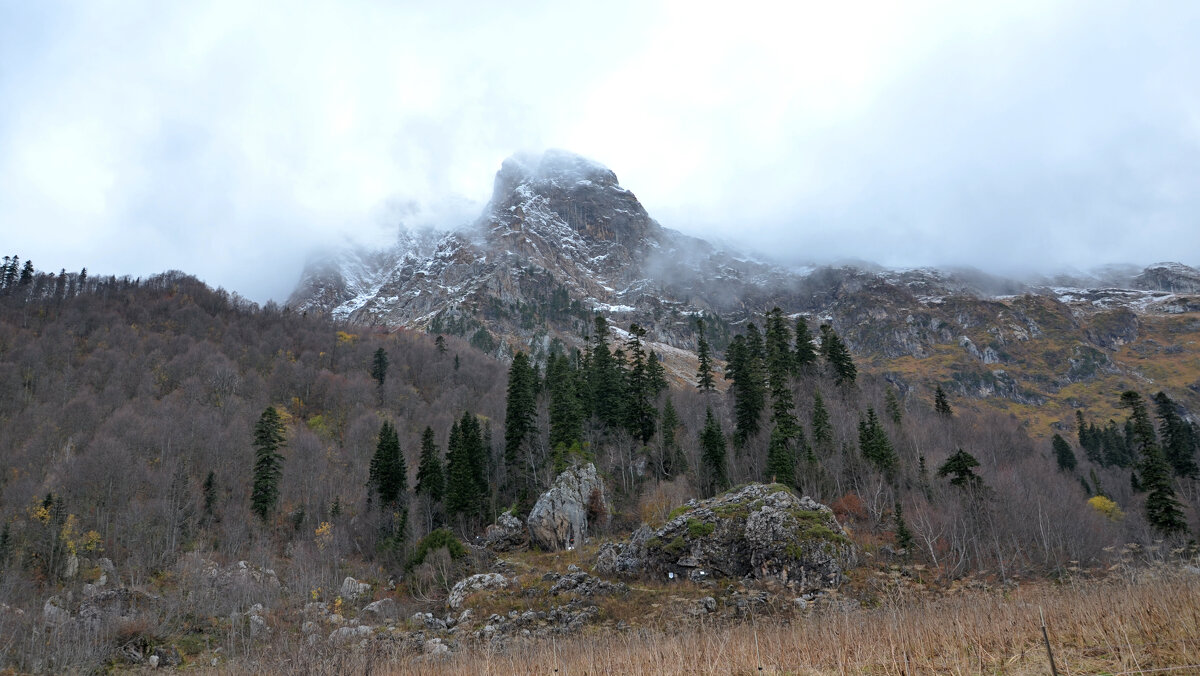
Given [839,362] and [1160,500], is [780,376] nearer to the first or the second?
[839,362]

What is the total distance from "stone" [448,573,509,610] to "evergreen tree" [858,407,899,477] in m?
37.9

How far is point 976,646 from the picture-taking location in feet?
31.1

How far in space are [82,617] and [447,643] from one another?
76.7ft

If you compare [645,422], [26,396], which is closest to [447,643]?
[645,422]

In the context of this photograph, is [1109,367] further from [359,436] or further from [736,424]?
[359,436]

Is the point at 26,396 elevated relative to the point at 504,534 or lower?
elevated

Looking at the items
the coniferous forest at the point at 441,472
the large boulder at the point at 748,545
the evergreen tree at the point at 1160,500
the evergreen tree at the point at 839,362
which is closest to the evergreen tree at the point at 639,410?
the coniferous forest at the point at 441,472

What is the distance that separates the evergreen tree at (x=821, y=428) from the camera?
191 feet

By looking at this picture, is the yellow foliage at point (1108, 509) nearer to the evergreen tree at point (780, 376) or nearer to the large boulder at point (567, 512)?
the evergreen tree at point (780, 376)

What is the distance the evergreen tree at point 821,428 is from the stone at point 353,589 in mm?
45584

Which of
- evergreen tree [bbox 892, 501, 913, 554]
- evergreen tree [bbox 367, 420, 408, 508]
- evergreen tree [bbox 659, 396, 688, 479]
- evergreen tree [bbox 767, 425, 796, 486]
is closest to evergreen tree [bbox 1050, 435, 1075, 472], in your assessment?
evergreen tree [bbox 767, 425, 796, 486]

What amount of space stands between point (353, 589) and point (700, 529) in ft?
93.2

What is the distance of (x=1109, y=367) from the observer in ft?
644

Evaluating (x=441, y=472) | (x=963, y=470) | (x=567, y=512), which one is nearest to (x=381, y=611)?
(x=567, y=512)
